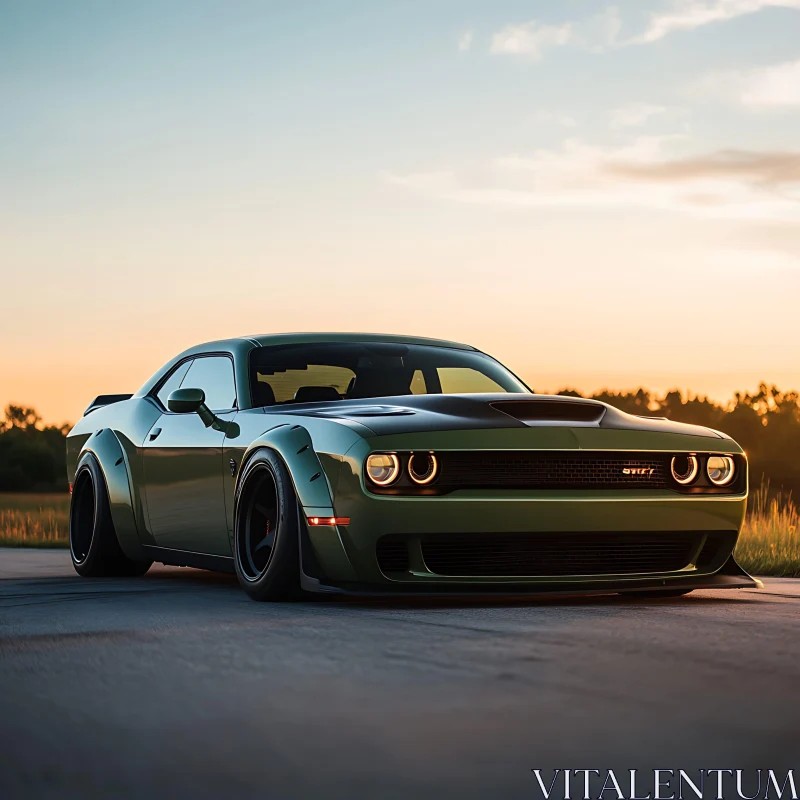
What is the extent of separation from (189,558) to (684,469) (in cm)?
267

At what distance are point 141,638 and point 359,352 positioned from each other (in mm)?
3191

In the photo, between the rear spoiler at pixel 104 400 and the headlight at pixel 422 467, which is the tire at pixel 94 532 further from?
the headlight at pixel 422 467

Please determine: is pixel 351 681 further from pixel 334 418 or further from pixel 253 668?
pixel 334 418

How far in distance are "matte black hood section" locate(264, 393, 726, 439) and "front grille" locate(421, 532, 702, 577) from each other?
48 centimetres

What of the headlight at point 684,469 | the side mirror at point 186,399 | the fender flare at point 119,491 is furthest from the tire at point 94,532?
the headlight at point 684,469

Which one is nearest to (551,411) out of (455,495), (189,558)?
(455,495)

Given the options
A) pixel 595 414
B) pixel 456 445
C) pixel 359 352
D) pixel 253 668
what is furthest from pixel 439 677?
→ pixel 359 352

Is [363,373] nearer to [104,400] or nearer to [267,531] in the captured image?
[267,531]

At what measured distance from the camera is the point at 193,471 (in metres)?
7.50

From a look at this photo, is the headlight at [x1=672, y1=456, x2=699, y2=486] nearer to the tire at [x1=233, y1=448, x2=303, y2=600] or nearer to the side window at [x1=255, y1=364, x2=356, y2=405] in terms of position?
the tire at [x1=233, y1=448, x2=303, y2=600]

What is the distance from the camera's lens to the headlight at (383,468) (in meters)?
5.97

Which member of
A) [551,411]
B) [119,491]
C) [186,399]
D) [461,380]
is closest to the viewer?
[551,411]

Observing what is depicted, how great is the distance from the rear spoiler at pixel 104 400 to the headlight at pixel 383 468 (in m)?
3.50

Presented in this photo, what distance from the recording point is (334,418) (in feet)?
20.6
